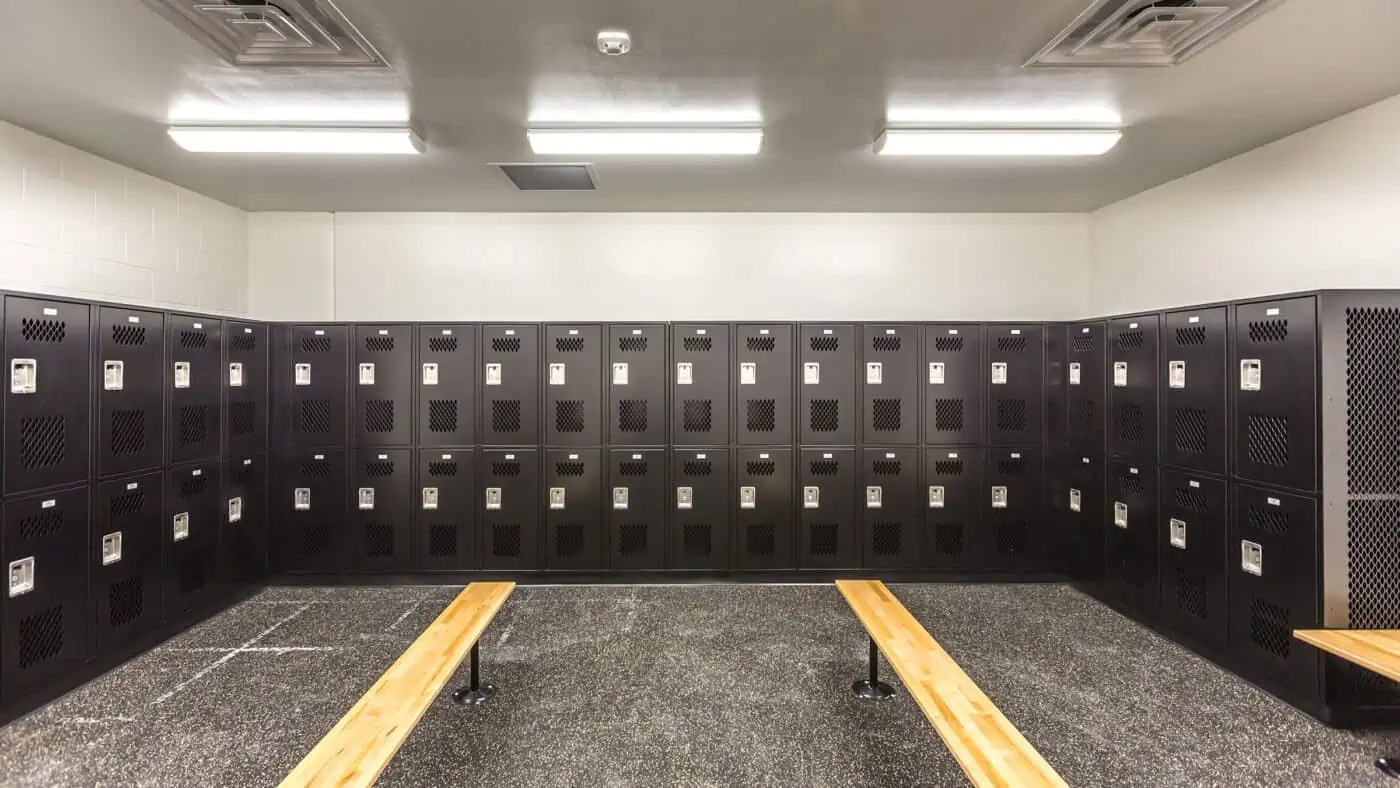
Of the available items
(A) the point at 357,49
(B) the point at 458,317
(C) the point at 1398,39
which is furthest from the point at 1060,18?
(B) the point at 458,317

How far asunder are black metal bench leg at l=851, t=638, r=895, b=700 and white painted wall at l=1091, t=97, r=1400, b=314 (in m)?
3.20

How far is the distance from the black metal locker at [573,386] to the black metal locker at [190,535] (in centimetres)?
210

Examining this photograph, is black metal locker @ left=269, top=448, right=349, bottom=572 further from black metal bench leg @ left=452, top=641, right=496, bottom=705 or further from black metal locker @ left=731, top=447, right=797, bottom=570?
black metal locker @ left=731, top=447, right=797, bottom=570

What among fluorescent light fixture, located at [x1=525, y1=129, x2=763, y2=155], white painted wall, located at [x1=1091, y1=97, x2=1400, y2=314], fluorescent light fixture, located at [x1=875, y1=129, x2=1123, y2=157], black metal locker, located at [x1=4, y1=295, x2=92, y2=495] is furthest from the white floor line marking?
white painted wall, located at [x1=1091, y1=97, x2=1400, y2=314]

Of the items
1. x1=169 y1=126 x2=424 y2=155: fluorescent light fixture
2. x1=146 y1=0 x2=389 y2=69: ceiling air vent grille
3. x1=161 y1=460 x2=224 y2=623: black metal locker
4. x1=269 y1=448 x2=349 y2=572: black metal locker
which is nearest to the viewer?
x1=146 y1=0 x2=389 y2=69: ceiling air vent grille

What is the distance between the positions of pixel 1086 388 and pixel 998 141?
191cm

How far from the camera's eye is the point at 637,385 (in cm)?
415

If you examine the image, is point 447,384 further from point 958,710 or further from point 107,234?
point 958,710

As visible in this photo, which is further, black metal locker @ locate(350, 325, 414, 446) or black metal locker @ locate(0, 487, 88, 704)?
black metal locker @ locate(350, 325, 414, 446)

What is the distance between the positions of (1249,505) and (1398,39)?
2.04m

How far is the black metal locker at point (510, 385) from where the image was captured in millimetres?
4129

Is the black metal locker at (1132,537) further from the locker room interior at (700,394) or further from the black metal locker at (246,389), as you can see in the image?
the black metal locker at (246,389)

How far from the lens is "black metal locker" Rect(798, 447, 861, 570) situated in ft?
13.6

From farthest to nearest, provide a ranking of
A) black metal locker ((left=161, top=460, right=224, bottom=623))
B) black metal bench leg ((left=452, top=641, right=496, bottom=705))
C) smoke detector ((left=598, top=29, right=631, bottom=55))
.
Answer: black metal locker ((left=161, top=460, right=224, bottom=623))
black metal bench leg ((left=452, top=641, right=496, bottom=705))
smoke detector ((left=598, top=29, right=631, bottom=55))
